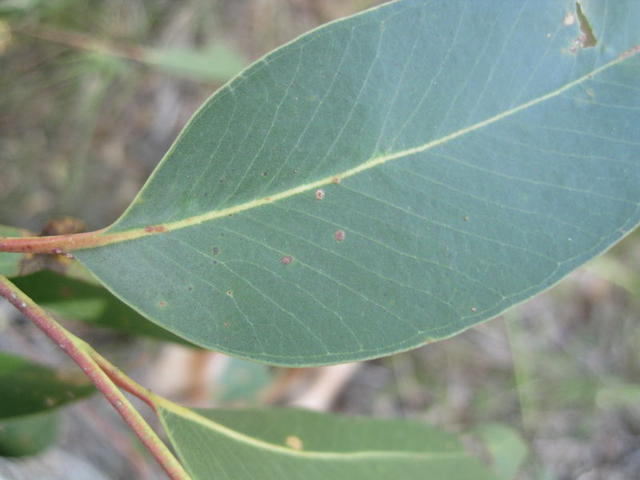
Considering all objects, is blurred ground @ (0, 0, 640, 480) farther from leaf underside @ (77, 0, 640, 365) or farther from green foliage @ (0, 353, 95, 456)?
leaf underside @ (77, 0, 640, 365)

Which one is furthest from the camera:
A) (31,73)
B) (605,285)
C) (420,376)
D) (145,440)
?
(605,285)

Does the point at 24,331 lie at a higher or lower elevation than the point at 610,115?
lower

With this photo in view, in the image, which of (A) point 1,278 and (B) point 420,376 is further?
(B) point 420,376

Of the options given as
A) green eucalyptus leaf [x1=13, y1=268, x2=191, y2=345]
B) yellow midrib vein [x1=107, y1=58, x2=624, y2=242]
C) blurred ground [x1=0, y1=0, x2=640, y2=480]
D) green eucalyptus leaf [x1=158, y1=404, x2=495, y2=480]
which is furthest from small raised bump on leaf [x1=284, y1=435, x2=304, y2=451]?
blurred ground [x1=0, y1=0, x2=640, y2=480]

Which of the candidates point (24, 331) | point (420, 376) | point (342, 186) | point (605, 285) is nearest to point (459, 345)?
point (420, 376)

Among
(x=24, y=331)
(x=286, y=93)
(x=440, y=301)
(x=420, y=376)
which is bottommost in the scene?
(x=24, y=331)

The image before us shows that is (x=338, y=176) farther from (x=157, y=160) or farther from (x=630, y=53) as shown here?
(x=157, y=160)

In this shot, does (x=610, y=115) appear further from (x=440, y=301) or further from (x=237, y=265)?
(x=237, y=265)

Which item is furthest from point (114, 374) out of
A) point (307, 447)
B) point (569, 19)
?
point (569, 19)
